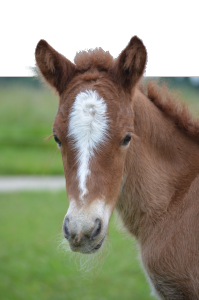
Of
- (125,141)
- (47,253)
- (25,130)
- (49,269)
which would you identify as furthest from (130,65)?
(25,130)

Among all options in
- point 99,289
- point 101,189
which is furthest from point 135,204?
point 99,289

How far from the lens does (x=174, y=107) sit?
273 cm

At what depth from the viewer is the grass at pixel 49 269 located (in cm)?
434

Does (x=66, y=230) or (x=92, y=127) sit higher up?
(x=92, y=127)

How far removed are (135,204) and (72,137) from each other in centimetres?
84

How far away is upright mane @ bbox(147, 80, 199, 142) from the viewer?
269 cm

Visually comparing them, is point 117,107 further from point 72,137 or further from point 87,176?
point 87,176

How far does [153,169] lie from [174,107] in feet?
1.95

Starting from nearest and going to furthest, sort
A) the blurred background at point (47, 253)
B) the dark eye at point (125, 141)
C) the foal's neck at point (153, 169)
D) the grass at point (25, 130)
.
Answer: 1. the dark eye at point (125, 141)
2. the foal's neck at point (153, 169)
3. the blurred background at point (47, 253)
4. the grass at point (25, 130)

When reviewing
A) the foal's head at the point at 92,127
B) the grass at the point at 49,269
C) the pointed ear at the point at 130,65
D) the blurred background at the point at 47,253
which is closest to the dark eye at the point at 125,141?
the foal's head at the point at 92,127

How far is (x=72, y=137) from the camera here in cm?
215

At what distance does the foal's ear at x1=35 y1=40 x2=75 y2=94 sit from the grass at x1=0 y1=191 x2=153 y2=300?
1599 mm

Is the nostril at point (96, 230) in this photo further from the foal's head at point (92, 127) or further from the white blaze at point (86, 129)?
the white blaze at point (86, 129)

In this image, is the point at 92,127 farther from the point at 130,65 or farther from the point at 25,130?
the point at 25,130
